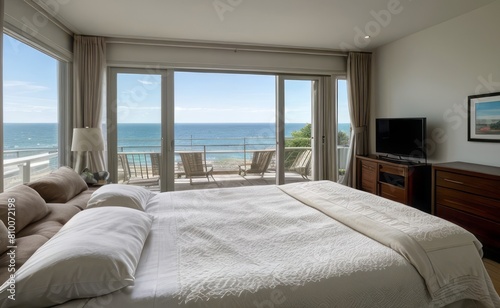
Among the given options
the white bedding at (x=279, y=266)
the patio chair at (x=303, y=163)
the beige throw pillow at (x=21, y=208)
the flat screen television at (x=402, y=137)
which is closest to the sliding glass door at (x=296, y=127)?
the patio chair at (x=303, y=163)

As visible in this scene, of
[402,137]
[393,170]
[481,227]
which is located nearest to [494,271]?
[481,227]

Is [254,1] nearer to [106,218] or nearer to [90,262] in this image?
[106,218]

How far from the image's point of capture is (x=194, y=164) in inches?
235

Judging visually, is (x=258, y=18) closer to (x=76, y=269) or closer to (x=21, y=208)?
(x=21, y=208)

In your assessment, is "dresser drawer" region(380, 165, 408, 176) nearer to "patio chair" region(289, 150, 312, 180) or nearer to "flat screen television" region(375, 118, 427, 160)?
"flat screen television" region(375, 118, 427, 160)

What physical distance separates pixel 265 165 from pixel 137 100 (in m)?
2.92

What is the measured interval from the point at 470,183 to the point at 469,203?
201 mm

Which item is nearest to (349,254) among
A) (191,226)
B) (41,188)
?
(191,226)

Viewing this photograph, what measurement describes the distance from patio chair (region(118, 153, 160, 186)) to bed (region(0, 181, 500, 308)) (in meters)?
2.59

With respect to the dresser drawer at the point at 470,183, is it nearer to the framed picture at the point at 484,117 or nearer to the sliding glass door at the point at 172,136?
the framed picture at the point at 484,117

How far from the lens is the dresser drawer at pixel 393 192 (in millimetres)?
3781

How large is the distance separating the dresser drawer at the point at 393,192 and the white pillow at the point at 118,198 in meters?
3.14

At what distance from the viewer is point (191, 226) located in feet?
5.86

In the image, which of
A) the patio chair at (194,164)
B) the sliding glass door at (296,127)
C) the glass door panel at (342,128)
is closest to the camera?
the sliding glass door at (296,127)
